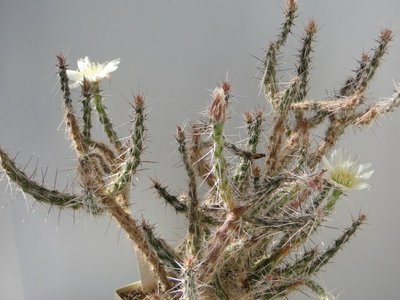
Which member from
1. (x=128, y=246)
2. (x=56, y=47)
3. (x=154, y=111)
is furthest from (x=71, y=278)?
(x=56, y=47)

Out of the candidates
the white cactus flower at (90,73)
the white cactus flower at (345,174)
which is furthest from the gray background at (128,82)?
the white cactus flower at (345,174)

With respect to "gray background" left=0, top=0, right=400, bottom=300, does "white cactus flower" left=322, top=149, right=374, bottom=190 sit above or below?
below

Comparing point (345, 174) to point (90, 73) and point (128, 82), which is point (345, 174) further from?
point (128, 82)

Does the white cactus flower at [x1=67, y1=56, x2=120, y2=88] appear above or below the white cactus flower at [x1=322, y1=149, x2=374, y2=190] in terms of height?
above

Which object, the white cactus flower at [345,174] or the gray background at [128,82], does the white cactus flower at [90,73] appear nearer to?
the gray background at [128,82]

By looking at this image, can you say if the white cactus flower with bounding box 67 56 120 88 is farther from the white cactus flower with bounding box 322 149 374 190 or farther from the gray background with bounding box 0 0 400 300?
the white cactus flower with bounding box 322 149 374 190

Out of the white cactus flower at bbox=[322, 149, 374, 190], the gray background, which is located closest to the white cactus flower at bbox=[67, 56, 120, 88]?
the gray background

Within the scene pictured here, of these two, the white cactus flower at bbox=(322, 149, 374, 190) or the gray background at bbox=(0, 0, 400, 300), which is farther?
the gray background at bbox=(0, 0, 400, 300)

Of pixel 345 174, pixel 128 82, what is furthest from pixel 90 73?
pixel 345 174

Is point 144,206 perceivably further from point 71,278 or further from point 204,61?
point 204,61
